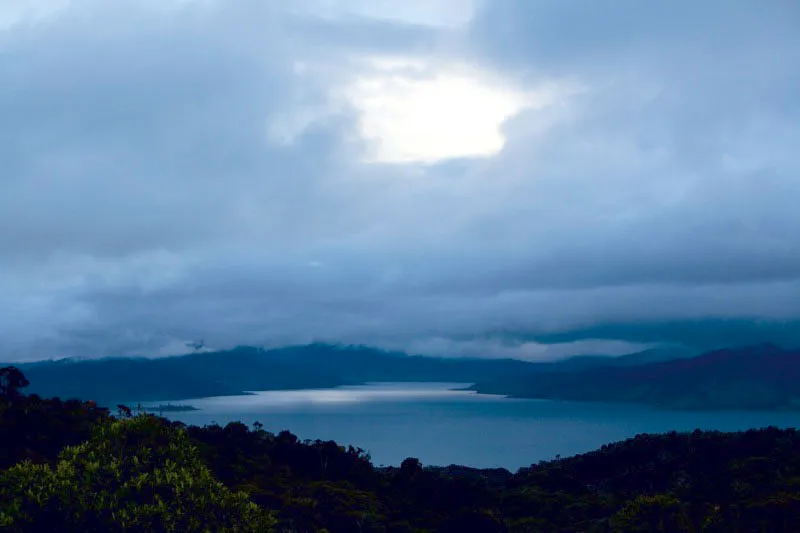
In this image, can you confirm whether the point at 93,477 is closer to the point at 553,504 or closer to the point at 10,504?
the point at 10,504

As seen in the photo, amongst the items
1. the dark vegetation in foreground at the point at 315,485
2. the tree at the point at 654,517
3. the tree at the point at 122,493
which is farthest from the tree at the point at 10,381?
the tree at the point at 654,517

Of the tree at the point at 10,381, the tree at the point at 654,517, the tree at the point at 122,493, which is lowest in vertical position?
the tree at the point at 654,517

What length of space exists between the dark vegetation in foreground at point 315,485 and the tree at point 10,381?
124mm

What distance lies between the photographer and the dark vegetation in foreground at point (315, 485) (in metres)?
24.1

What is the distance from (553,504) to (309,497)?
57.3 feet

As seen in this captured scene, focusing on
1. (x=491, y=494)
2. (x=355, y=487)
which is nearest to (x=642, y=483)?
(x=491, y=494)

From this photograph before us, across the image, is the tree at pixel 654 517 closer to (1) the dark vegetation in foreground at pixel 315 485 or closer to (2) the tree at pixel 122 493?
(1) the dark vegetation in foreground at pixel 315 485

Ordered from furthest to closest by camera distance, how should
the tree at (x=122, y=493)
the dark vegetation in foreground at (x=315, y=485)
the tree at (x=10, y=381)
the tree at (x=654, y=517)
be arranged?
the tree at (x=10, y=381) → the tree at (x=654, y=517) → the dark vegetation in foreground at (x=315, y=485) → the tree at (x=122, y=493)

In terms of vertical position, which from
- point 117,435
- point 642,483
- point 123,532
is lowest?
point 642,483

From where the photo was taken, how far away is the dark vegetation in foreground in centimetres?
2409

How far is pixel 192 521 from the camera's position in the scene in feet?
78.8

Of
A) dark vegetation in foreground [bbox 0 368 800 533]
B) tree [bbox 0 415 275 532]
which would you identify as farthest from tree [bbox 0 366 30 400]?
tree [bbox 0 415 275 532]

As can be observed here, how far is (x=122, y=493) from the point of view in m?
24.1

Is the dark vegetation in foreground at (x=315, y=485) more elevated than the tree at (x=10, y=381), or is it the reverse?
the tree at (x=10, y=381)
